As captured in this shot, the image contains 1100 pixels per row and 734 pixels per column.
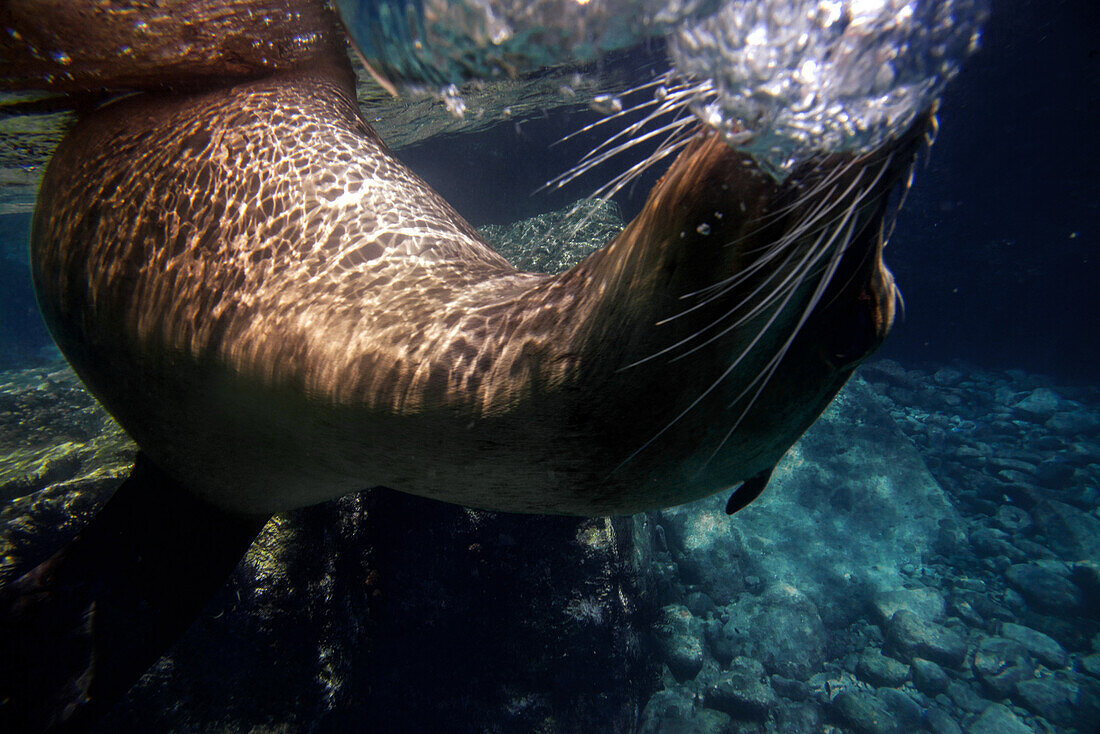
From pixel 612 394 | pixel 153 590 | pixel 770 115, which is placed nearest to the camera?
pixel 770 115

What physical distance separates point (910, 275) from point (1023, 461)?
6629 mm

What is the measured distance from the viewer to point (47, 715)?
92.5 inches

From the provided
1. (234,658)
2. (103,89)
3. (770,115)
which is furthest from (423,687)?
(103,89)

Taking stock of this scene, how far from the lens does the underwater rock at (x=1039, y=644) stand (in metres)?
8.88

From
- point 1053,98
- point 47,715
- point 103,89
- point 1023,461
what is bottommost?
point 1023,461

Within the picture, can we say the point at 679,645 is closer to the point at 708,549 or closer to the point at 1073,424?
the point at 708,549

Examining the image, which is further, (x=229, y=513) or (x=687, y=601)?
(x=687, y=601)

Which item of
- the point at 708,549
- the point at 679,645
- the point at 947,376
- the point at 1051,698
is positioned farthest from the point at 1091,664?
the point at 947,376

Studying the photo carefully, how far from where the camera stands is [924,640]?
9227mm

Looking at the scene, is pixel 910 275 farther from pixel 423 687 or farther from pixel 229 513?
pixel 229 513

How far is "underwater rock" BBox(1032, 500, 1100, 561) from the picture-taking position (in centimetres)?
1092

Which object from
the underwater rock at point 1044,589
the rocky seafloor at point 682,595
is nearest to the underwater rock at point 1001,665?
the rocky seafloor at point 682,595

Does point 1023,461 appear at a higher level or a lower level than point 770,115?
lower

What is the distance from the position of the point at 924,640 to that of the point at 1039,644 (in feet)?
6.92
